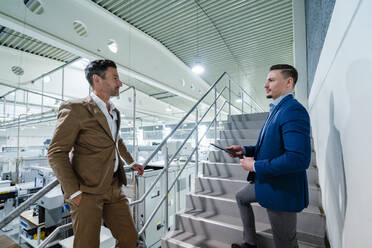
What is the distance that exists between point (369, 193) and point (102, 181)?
1.19m

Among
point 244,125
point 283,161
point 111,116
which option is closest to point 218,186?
point 244,125

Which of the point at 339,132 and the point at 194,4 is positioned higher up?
the point at 194,4

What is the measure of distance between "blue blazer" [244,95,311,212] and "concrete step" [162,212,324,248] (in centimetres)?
79

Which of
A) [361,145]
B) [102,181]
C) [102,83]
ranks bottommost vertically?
[102,181]

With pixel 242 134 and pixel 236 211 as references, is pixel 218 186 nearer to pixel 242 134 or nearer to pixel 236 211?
pixel 236 211

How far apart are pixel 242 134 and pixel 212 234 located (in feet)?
5.39

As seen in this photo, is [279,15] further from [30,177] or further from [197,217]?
[30,177]

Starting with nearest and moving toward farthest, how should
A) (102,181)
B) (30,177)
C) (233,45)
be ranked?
(102,181) → (233,45) → (30,177)

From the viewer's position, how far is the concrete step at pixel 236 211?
1649 mm

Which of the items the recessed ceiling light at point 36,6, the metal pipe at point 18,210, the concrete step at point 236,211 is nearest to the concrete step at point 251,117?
the concrete step at point 236,211

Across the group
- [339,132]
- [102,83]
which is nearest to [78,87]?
[102,83]

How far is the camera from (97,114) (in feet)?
3.57

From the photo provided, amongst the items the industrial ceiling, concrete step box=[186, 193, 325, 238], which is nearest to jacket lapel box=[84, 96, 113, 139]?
concrete step box=[186, 193, 325, 238]

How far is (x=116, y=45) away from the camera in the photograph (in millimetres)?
4035
